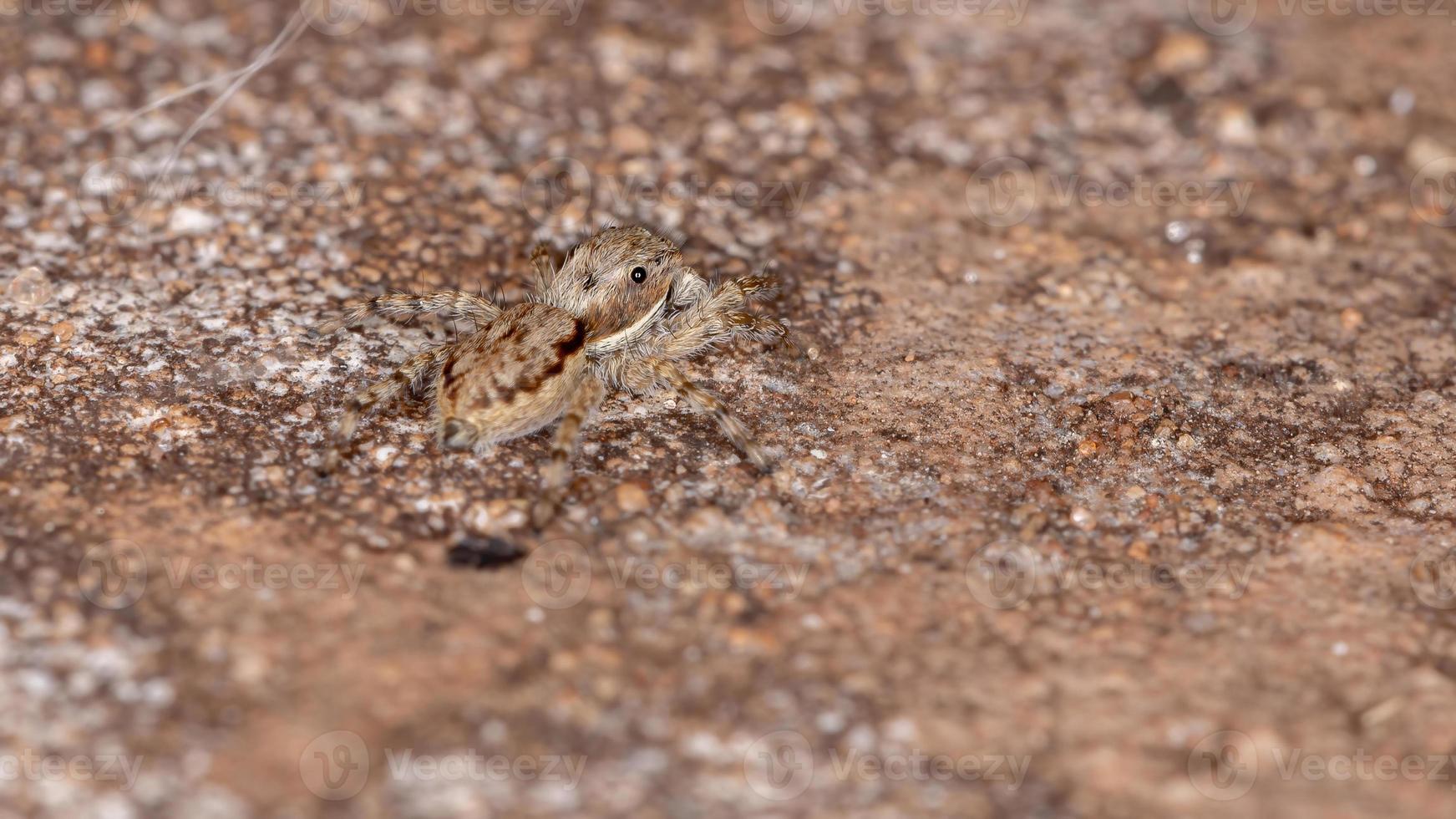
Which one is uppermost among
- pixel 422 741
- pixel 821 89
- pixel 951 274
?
pixel 821 89

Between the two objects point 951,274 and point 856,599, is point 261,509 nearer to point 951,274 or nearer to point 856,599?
point 856,599

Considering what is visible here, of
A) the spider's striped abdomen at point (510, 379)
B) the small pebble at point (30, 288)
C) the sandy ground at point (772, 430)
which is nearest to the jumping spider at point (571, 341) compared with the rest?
the spider's striped abdomen at point (510, 379)

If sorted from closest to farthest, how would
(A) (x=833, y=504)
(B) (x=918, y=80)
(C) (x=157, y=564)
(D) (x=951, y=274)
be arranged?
(C) (x=157, y=564)
(A) (x=833, y=504)
(D) (x=951, y=274)
(B) (x=918, y=80)

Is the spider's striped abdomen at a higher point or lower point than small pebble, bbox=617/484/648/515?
higher

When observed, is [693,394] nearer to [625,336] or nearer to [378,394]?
[625,336]

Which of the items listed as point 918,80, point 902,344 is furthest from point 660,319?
point 918,80

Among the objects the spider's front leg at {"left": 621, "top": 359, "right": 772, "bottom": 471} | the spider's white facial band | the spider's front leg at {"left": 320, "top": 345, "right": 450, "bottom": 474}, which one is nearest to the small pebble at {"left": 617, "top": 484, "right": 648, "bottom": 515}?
the spider's front leg at {"left": 621, "top": 359, "right": 772, "bottom": 471}

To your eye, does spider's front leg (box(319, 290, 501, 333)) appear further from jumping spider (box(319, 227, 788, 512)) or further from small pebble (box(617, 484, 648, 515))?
small pebble (box(617, 484, 648, 515))

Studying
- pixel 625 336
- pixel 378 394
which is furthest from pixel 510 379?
pixel 625 336
